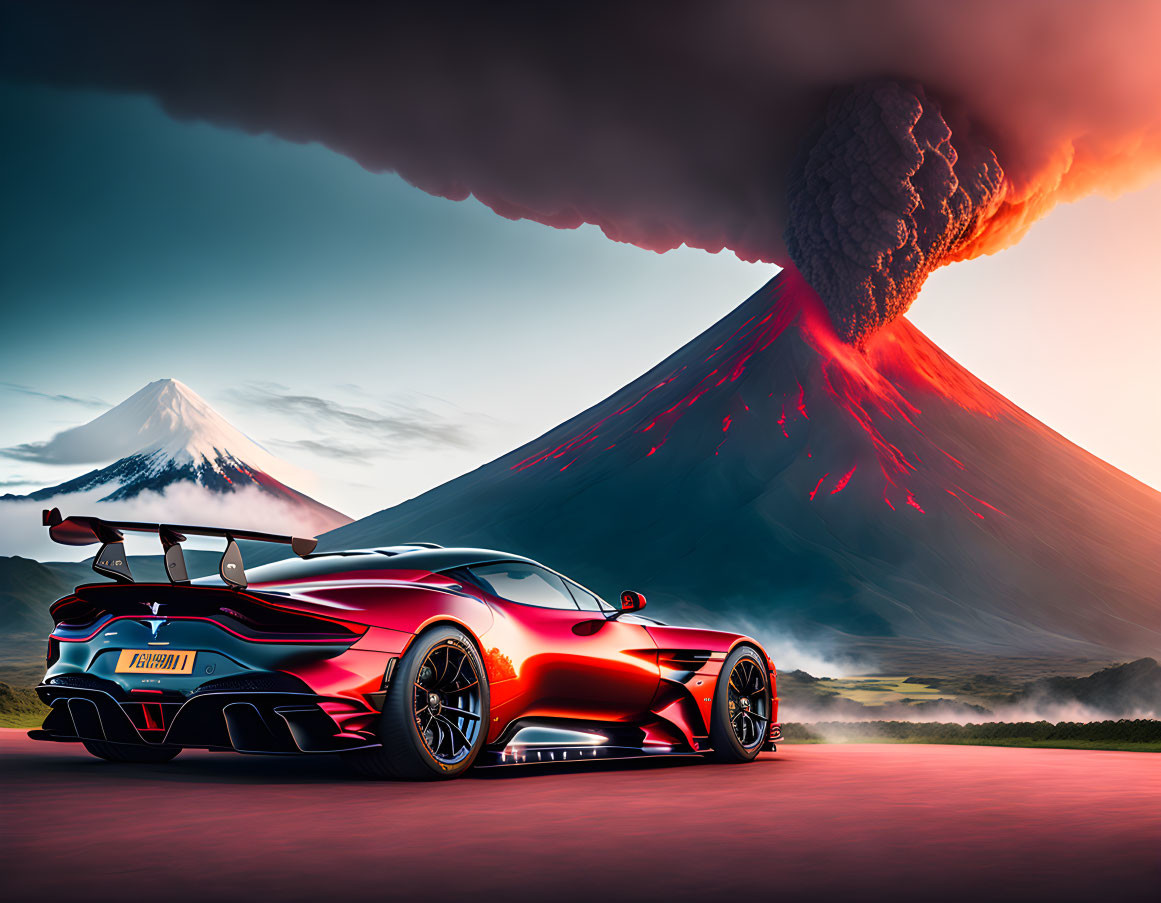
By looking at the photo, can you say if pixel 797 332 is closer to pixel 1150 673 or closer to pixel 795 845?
pixel 1150 673

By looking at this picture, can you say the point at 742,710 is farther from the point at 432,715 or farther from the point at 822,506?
the point at 822,506

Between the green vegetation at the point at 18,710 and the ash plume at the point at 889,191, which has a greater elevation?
the ash plume at the point at 889,191

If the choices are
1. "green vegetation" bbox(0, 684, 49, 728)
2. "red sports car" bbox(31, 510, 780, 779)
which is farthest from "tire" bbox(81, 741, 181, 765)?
"green vegetation" bbox(0, 684, 49, 728)

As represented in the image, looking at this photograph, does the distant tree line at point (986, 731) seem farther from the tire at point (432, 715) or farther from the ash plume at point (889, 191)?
the ash plume at point (889, 191)

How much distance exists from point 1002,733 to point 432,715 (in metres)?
7.28

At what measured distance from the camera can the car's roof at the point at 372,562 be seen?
6.34 m

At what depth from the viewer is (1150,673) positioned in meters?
33.1

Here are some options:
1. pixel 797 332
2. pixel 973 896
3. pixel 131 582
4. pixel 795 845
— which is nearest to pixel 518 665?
pixel 131 582

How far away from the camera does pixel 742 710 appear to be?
8156 millimetres

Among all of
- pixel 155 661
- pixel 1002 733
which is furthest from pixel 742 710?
pixel 1002 733

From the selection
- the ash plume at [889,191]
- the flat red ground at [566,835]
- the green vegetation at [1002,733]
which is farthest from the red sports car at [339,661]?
the ash plume at [889,191]

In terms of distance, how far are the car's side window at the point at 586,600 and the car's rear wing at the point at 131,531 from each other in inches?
73.4

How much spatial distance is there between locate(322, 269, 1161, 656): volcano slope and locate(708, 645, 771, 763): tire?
85.4 m

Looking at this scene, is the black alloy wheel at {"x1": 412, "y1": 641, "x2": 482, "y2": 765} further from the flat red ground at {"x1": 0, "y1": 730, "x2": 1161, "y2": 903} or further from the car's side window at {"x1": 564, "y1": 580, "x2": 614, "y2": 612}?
the car's side window at {"x1": 564, "y1": 580, "x2": 614, "y2": 612}
